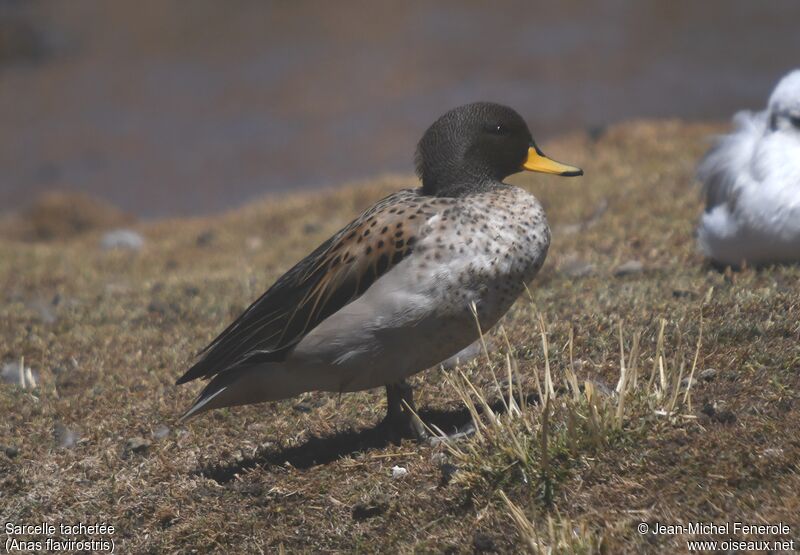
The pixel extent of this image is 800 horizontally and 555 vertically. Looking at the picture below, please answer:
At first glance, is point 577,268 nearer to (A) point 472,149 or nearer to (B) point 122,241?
(A) point 472,149

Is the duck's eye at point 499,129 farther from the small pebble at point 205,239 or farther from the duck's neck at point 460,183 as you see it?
the small pebble at point 205,239

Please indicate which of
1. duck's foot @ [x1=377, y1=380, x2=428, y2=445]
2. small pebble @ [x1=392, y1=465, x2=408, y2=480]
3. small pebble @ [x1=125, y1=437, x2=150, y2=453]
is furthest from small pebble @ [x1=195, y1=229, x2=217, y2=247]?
small pebble @ [x1=392, y1=465, x2=408, y2=480]

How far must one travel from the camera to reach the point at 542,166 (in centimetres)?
472

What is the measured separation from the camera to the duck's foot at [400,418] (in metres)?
4.46

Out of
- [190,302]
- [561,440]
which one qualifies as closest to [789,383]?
[561,440]

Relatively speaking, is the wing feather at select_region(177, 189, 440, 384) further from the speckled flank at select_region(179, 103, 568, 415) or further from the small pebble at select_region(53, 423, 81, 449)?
the small pebble at select_region(53, 423, 81, 449)

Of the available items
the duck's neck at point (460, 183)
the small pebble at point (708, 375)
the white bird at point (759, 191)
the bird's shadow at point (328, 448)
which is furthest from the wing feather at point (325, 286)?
the white bird at point (759, 191)

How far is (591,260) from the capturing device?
7352 mm

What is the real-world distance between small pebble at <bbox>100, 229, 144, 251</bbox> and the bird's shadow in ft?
20.7

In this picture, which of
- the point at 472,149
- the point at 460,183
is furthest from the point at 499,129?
the point at 460,183

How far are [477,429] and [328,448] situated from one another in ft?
2.98

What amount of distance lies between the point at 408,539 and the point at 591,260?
3.83m

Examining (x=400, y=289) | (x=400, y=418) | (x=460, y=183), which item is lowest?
(x=400, y=418)

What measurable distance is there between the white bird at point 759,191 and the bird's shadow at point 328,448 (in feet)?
7.32
